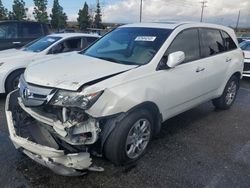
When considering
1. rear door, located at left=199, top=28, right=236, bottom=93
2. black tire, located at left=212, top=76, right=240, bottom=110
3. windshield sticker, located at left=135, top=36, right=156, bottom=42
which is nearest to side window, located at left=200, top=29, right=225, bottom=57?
rear door, located at left=199, top=28, right=236, bottom=93

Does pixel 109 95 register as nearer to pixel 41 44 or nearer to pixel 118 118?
pixel 118 118

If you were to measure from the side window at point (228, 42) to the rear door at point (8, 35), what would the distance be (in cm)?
746

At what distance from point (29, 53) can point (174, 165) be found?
4.74 metres

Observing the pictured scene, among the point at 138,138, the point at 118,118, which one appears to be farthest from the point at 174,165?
the point at 118,118

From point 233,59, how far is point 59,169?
4.24 meters

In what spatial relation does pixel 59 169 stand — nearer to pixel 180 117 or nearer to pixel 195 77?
pixel 195 77

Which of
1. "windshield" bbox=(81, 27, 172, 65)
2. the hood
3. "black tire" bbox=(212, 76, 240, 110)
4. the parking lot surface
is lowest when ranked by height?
the parking lot surface

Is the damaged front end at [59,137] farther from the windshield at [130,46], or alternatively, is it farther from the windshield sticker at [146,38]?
the windshield sticker at [146,38]

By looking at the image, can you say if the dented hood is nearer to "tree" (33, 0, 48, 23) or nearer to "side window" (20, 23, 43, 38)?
"side window" (20, 23, 43, 38)

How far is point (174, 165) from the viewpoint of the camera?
3562mm

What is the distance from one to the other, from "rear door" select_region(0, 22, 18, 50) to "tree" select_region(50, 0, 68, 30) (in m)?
47.0

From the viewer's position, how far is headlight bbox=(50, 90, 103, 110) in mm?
2885

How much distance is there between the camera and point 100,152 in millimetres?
3238

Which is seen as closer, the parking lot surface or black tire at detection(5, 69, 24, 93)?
the parking lot surface
